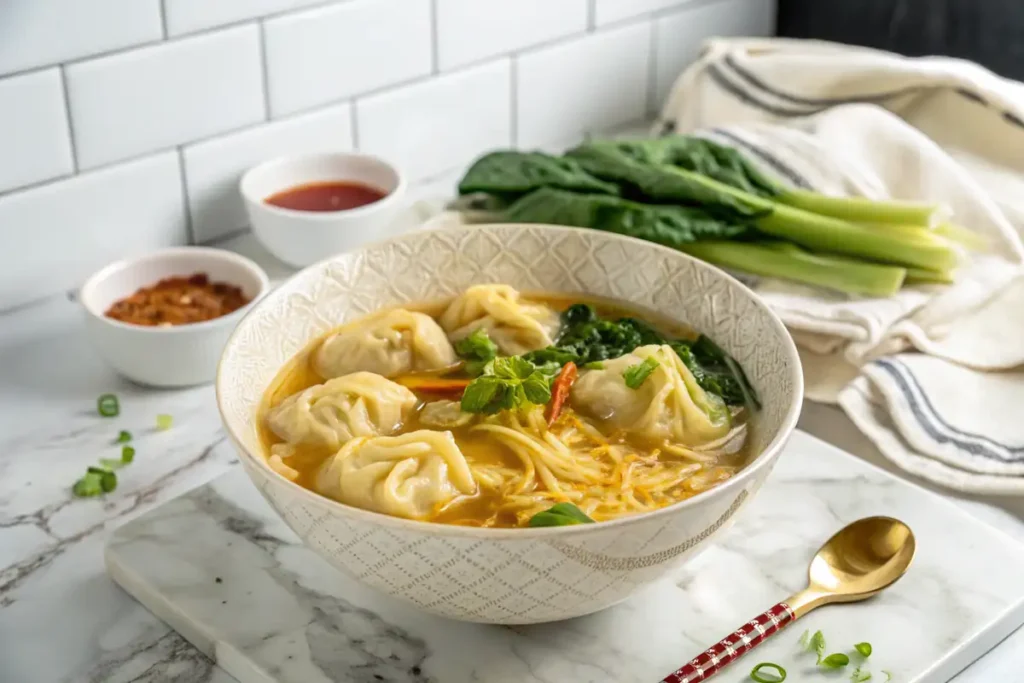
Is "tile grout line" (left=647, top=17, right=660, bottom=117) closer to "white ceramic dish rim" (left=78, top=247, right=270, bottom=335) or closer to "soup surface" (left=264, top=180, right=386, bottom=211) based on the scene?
"soup surface" (left=264, top=180, right=386, bottom=211)

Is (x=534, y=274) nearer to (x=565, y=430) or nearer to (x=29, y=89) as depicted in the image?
(x=565, y=430)

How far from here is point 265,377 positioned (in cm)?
132

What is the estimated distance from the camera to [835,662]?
112 cm

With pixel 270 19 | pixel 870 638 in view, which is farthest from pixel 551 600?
pixel 270 19

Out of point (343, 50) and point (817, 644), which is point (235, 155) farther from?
point (817, 644)

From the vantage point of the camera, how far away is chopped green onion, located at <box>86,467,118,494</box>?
1.40 m

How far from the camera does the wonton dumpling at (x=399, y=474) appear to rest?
1105 mm

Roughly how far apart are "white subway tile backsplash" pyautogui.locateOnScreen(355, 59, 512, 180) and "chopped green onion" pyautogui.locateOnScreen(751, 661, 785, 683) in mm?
1136

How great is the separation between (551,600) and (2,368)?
0.94 metres

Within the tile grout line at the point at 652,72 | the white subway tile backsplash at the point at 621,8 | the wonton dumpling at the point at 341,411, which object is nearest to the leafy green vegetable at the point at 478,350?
the wonton dumpling at the point at 341,411

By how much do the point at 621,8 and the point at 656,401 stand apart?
1216mm

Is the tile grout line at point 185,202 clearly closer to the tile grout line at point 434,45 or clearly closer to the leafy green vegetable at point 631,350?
the tile grout line at point 434,45

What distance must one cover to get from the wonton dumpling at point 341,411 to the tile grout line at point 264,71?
0.70 meters

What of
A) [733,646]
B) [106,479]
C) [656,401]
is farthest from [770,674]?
[106,479]
